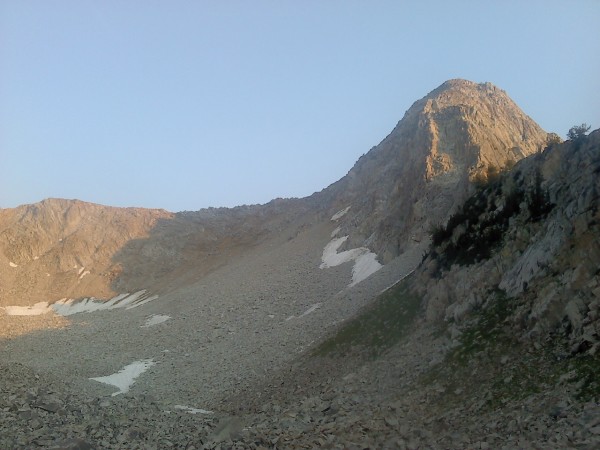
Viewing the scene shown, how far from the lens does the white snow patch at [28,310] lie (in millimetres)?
66219

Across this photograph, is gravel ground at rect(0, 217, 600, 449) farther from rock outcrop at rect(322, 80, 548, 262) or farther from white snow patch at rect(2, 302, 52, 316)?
white snow patch at rect(2, 302, 52, 316)

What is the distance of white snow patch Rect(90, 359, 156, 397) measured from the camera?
31836 millimetres

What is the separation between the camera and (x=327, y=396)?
21.1m

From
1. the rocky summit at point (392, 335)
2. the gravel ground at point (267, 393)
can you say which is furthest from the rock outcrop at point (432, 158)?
the gravel ground at point (267, 393)

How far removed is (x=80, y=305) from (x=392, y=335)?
56.6 metres

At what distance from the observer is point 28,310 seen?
68.4m

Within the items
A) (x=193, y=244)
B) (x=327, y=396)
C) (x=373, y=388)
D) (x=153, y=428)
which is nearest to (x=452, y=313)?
(x=373, y=388)

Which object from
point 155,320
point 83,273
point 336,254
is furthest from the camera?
point 83,273

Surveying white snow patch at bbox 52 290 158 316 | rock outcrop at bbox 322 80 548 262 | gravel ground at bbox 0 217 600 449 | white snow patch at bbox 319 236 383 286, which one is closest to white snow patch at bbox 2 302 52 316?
white snow patch at bbox 52 290 158 316

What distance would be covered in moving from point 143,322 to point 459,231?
34.8m

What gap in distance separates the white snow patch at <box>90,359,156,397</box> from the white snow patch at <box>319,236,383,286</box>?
16.7m

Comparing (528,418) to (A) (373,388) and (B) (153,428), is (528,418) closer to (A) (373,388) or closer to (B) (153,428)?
(A) (373,388)

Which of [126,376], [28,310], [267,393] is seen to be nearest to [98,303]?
[28,310]

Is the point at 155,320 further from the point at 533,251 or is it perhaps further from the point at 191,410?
the point at 533,251
